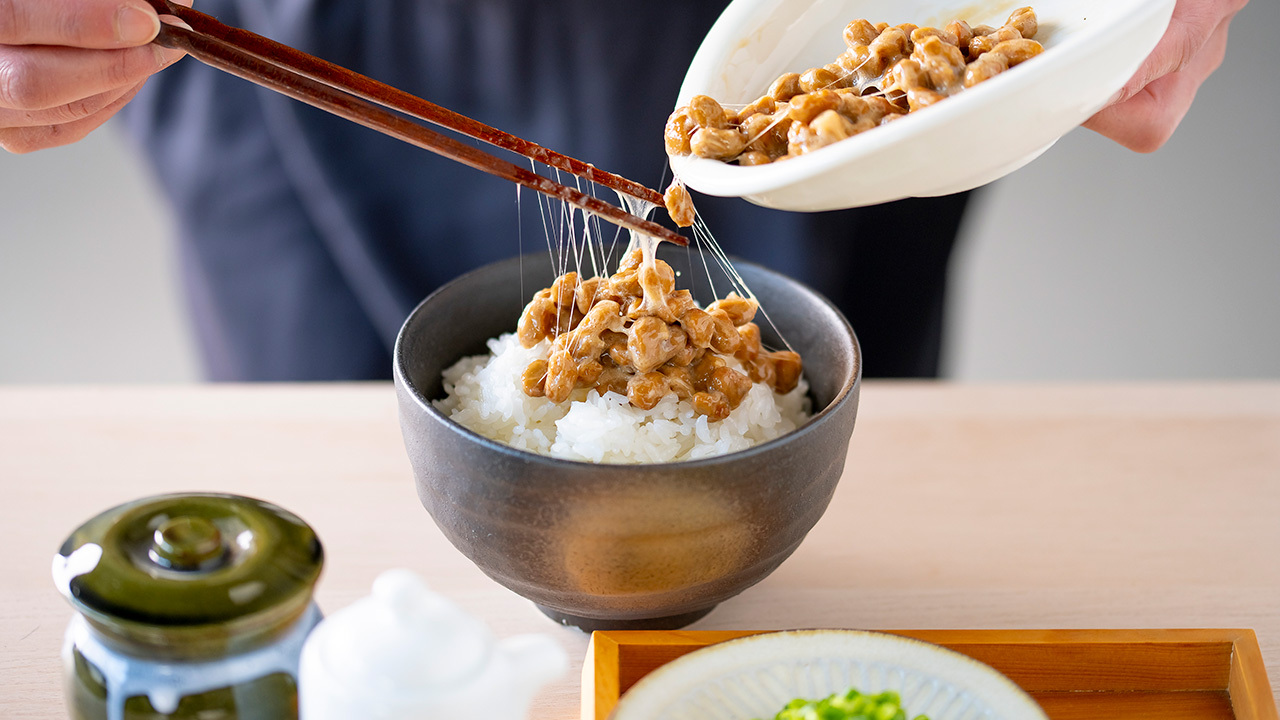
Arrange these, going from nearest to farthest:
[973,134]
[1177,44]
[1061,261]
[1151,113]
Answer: [973,134] < [1177,44] < [1151,113] < [1061,261]

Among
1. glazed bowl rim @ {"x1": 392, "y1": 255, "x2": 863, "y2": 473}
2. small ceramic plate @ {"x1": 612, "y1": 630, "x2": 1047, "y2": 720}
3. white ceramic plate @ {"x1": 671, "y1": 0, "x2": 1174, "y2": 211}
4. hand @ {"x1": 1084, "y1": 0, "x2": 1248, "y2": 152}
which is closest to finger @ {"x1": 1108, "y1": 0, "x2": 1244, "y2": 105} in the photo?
hand @ {"x1": 1084, "y1": 0, "x2": 1248, "y2": 152}

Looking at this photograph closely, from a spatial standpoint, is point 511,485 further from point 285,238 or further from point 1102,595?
point 285,238

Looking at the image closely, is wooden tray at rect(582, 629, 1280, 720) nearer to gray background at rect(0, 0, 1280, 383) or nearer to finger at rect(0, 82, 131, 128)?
finger at rect(0, 82, 131, 128)

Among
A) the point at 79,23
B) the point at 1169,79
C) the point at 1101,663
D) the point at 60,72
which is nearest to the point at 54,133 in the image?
the point at 60,72

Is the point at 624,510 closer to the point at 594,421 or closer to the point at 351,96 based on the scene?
the point at 594,421

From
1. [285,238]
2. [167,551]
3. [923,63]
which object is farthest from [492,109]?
[167,551]

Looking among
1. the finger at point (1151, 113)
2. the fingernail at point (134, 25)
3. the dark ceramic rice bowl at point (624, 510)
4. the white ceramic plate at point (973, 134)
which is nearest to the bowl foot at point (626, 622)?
the dark ceramic rice bowl at point (624, 510)
